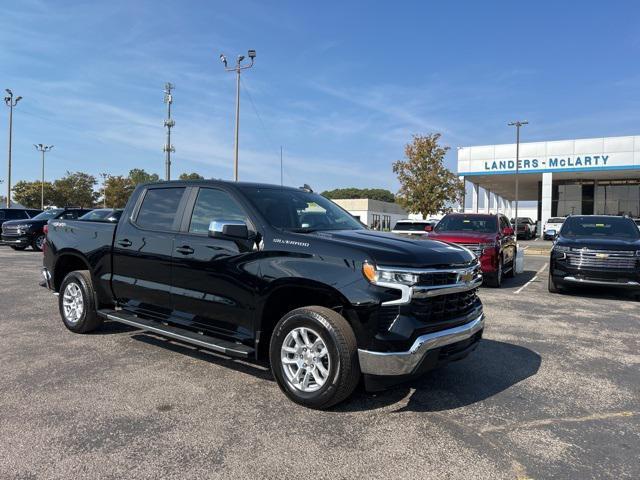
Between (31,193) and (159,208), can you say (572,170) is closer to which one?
(159,208)

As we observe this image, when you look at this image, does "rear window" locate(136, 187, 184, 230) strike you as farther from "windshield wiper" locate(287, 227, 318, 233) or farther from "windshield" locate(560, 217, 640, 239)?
"windshield" locate(560, 217, 640, 239)

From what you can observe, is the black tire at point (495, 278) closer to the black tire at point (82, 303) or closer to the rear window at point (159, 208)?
the rear window at point (159, 208)

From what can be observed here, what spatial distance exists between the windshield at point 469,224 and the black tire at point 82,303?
8.54 metres

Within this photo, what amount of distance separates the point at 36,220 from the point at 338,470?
832 inches

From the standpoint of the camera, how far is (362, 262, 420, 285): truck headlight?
12.2 ft

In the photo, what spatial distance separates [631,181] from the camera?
4725 centimetres

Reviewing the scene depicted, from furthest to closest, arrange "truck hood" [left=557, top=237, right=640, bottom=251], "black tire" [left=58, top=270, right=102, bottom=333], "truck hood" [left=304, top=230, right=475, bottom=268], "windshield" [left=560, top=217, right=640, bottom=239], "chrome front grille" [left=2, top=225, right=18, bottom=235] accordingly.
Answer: "chrome front grille" [left=2, top=225, right=18, bottom=235], "windshield" [left=560, top=217, right=640, bottom=239], "truck hood" [left=557, top=237, right=640, bottom=251], "black tire" [left=58, top=270, right=102, bottom=333], "truck hood" [left=304, top=230, right=475, bottom=268]

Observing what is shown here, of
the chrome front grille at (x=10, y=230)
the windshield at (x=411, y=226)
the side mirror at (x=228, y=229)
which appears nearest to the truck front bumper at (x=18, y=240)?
the chrome front grille at (x=10, y=230)

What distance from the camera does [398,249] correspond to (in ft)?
12.9

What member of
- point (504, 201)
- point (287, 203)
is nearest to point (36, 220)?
point (287, 203)

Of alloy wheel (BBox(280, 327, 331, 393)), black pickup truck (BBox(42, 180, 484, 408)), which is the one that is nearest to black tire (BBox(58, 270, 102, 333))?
black pickup truck (BBox(42, 180, 484, 408))

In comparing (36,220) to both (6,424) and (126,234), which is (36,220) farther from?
(6,424)

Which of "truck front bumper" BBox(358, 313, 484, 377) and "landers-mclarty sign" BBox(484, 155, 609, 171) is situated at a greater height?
"landers-mclarty sign" BBox(484, 155, 609, 171)

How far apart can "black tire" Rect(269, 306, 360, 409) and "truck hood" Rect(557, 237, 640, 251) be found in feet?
25.5
